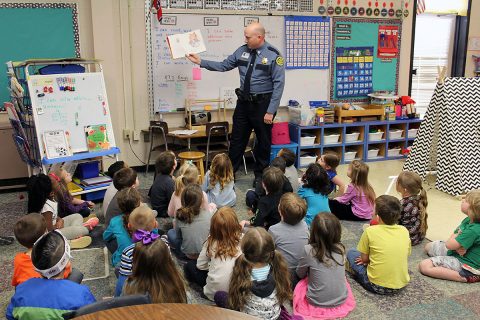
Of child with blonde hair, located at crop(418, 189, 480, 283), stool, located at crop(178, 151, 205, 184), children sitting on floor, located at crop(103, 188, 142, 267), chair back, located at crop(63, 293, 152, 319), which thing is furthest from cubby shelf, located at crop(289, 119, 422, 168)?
chair back, located at crop(63, 293, 152, 319)

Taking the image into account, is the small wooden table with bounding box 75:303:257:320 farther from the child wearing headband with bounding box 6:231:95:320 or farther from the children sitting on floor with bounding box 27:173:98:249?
the children sitting on floor with bounding box 27:173:98:249

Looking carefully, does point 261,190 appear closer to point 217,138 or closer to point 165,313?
point 217,138

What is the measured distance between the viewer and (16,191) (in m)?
5.13

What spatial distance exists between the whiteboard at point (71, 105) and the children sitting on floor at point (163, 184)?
2.82ft

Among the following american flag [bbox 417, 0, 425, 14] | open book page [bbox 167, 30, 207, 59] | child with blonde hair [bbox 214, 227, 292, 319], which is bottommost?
child with blonde hair [bbox 214, 227, 292, 319]

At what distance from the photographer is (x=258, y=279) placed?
2.37 metres

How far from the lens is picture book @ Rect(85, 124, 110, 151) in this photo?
4555 millimetres

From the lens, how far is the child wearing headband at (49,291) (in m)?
1.91

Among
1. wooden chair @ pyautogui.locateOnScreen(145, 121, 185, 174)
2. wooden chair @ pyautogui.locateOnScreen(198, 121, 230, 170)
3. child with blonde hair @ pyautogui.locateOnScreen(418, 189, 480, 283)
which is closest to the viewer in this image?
child with blonde hair @ pyautogui.locateOnScreen(418, 189, 480, 283)

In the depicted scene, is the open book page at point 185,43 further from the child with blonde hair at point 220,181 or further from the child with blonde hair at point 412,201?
the child with blonde hair at point 412,201

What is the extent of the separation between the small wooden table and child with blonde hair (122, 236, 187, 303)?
0.45 metres

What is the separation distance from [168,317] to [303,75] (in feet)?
16.8

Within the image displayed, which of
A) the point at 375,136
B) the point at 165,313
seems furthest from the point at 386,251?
the point at 375,136

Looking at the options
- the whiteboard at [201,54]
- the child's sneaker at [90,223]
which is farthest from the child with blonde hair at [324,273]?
the whiteboard at [201,54]
